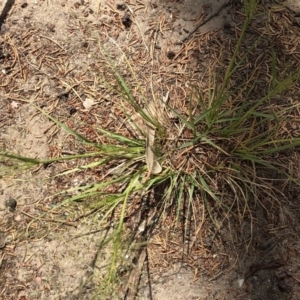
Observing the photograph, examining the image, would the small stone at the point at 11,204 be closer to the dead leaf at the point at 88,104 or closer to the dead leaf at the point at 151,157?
the dead leaf at the point at 88,104

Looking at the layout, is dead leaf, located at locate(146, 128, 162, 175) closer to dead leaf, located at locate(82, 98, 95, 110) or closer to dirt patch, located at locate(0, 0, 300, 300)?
dirt patch, located at locate(0, 0, 300, 300)

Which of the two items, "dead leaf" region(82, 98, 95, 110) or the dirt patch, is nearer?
the dirt patch

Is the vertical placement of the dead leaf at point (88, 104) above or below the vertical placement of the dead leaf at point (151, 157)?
above

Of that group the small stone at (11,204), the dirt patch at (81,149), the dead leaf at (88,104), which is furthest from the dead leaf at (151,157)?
the small stone at (11,204)

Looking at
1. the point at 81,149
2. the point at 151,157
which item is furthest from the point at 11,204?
the point at 151,157

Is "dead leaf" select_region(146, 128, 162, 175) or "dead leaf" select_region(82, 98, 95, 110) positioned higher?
"dead leaf" select_region(82, 98, 95, 110)

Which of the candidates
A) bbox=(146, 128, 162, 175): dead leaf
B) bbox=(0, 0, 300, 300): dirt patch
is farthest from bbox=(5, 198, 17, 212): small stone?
bbox=(146, 128, 162, 175): dead leaf

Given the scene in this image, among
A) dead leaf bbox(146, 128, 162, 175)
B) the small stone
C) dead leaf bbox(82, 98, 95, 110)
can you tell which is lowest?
the small stone

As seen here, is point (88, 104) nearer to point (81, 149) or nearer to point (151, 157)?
point (81, 149)

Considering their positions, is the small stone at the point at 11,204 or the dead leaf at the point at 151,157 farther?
the small stone at the point at 11,204

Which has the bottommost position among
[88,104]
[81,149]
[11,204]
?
[11,204]
